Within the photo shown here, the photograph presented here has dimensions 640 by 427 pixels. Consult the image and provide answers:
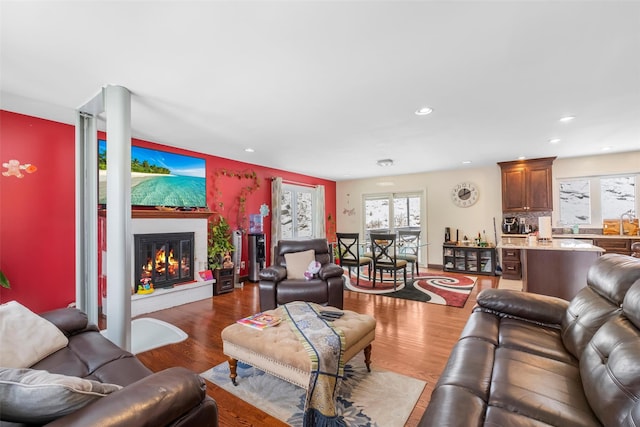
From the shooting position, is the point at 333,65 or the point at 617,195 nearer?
the point at 333,65

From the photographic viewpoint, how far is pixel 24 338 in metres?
1.55

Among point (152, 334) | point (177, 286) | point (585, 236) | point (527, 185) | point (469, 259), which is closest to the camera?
point (152, 334)

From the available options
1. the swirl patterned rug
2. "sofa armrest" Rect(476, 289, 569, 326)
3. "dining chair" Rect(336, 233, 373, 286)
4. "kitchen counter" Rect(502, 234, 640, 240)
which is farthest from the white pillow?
"kitchen counter" Rect(502, 234, 640, 240)

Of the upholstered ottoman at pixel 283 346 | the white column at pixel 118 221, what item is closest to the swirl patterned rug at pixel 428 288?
the upholstered ottoman at pixel 283 346

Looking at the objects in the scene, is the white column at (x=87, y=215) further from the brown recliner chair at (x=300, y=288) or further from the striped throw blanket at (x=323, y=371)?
the striped throw blanket at (x=323, y=371)

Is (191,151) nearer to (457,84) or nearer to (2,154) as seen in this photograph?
(2,154)

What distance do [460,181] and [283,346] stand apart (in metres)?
6.07

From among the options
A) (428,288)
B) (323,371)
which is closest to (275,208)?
(428,288)

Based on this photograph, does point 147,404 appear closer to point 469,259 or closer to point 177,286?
point 177,286

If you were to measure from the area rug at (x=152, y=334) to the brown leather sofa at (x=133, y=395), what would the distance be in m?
1.22

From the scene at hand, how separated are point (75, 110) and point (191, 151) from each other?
1805 millimetres

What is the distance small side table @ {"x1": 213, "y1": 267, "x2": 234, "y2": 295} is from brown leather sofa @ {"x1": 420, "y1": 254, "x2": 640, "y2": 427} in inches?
151

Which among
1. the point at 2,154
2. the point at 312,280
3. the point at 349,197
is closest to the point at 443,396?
the point at 312,280

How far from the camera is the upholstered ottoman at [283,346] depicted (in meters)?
1.75
